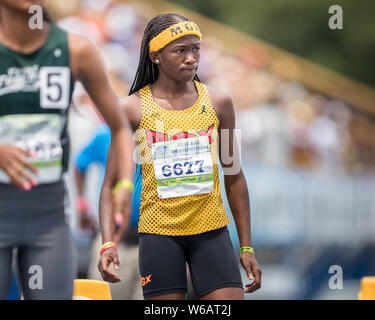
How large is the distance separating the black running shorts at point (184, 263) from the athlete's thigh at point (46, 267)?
1.64ft

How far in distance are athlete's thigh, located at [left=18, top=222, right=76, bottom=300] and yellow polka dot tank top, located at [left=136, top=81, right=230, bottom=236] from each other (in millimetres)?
546

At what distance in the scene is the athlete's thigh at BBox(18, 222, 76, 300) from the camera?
3455 mm

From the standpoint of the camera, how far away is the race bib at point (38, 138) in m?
3.36

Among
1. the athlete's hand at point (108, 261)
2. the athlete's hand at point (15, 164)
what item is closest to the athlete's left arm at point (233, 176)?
the athlete's hand at point (108, 261)

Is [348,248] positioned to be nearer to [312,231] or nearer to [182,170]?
[312,231]

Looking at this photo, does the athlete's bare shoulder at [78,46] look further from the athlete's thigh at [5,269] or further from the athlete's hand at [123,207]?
the athlete's thigh at [5,269]

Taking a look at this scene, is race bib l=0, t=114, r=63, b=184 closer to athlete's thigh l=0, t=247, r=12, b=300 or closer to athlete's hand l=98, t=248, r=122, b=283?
athlete's thigh l=0, t=247, r=12, b=300

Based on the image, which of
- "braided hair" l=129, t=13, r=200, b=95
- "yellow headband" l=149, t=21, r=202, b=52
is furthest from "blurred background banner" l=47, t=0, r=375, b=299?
"yellow headband" l=149, t=21, r=202, b=52

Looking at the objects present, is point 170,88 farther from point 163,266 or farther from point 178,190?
point 163,266

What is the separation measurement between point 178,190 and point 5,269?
0.92m

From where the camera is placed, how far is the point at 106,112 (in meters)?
3.53

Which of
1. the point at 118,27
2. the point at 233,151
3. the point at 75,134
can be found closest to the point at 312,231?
the point at 75,134

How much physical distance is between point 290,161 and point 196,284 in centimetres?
774

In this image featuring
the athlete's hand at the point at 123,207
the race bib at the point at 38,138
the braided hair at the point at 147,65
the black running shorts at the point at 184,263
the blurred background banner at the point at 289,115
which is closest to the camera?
the athlete's hand at the point at 123,207
